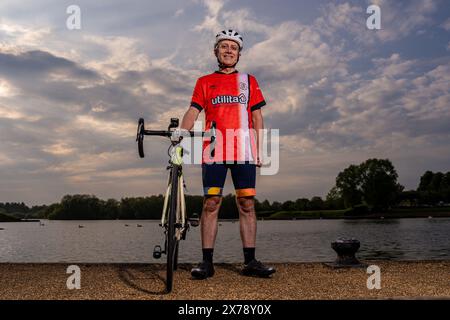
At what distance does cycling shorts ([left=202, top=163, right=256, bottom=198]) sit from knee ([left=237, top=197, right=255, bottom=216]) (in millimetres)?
77

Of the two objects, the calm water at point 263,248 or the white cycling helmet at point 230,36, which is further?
the calm water at point 263,248

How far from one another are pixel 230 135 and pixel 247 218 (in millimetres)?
1177

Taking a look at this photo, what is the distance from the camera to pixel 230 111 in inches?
262

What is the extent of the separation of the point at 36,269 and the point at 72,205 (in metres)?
195

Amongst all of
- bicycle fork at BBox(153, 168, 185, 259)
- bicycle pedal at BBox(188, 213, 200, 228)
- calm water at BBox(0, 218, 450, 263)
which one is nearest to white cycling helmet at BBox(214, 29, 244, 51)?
bicycle fork at BBox(153, 168, 185, 259)

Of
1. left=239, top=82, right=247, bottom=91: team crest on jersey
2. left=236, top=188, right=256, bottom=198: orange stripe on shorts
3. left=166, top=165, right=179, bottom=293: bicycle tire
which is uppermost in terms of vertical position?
left=239, top=82, right=247, bottom=91: team crest on jersey

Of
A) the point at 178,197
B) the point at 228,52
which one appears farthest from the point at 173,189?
the point at 228,52

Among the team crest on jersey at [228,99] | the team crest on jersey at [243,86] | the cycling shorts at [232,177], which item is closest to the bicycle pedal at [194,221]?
the cycling shorts at [232,177]

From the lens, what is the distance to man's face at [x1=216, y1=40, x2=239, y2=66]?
6.77 metres

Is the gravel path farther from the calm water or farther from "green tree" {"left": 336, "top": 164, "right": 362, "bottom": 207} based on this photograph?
"green tree" {"left": 336, "top": 164, "right": 362, "bottom": 207}

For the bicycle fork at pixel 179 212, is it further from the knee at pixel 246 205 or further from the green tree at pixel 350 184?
the green tree at pixel 350 184

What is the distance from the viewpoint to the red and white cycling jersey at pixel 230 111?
21.7 feet

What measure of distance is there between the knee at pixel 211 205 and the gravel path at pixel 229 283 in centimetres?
93
